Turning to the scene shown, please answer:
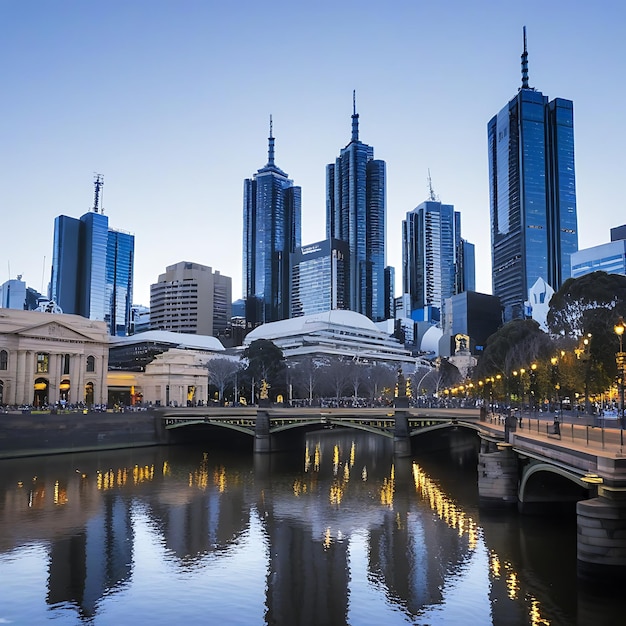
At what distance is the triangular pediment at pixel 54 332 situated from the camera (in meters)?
116

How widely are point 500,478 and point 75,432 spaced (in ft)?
211

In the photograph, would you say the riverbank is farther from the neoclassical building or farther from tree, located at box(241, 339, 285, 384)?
tree, located at box(241, 339, 285, 384)

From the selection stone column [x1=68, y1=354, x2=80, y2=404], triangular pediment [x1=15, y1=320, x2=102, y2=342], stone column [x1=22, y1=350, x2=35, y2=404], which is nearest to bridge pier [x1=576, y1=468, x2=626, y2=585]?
stone column [x1=22, y1=350, x2=35, y2=404]

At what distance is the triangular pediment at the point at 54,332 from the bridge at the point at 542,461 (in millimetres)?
45786

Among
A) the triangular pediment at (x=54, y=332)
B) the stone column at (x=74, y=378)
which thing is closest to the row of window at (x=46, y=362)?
the stone column at (x=74, y=378)

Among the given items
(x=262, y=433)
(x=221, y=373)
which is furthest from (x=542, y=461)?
(x=221, y=373)

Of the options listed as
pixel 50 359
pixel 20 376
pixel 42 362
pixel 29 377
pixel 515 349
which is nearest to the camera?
Result: pixel 20 376

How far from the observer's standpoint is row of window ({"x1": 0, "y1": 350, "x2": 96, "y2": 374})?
114875 mm

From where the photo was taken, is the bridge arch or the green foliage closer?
the bridge arch

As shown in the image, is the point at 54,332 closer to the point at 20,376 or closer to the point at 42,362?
the point at 42,362

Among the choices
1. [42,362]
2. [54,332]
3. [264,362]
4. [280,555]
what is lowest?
[280,555]

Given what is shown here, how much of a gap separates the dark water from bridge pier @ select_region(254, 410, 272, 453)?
79.4 ft

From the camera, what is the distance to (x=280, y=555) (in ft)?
129

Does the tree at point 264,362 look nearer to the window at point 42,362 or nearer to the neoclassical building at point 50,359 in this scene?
the neoclassical building at point 50,359
